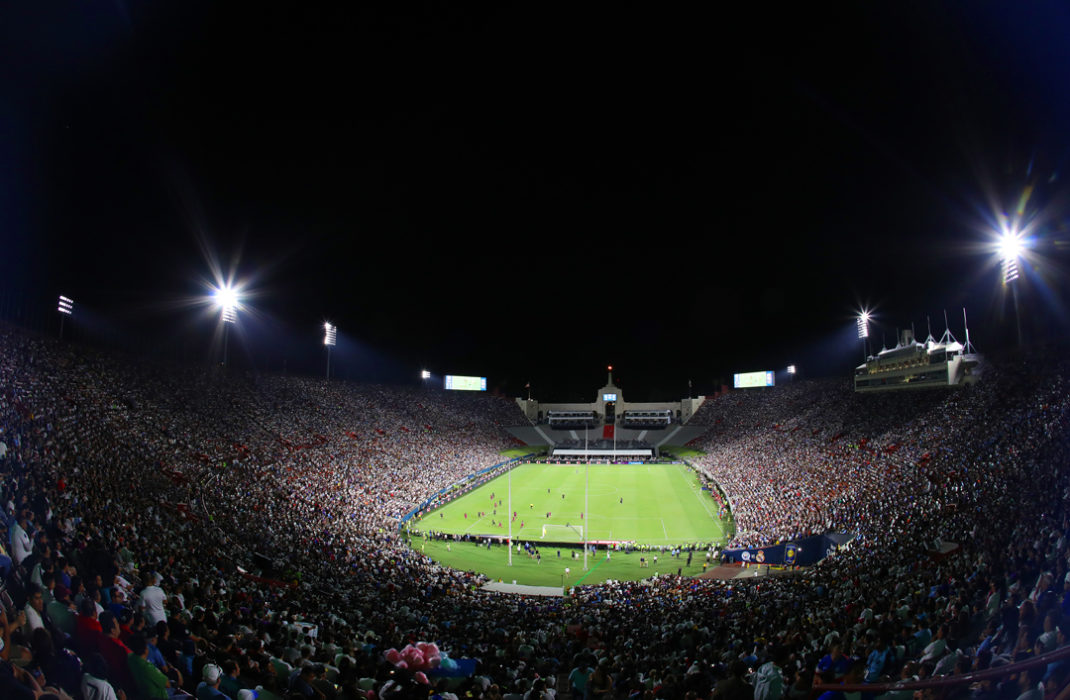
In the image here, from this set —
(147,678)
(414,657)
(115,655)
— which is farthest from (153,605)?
(414,657)

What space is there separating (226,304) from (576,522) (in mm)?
38883

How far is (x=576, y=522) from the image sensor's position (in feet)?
119

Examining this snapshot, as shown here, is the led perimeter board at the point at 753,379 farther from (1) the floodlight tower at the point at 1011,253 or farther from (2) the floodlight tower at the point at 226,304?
(2) the floodlight tower at the point at 226,304

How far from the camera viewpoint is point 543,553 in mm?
29625

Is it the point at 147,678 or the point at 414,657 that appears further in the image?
the point at 414,657

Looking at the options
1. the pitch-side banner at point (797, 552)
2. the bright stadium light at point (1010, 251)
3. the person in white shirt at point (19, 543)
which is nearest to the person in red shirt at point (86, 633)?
the person in white shirt at point (19, 543)

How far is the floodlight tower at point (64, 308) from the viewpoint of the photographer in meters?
35.6

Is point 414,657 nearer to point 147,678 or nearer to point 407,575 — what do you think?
point 147,678

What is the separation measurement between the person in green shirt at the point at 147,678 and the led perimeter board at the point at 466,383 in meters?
83.7

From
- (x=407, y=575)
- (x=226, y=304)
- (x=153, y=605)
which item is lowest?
(x=407, y=575)

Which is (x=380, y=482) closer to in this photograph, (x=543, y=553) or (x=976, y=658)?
(x=543, y=553)

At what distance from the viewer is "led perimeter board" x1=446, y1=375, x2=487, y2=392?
89713 mm

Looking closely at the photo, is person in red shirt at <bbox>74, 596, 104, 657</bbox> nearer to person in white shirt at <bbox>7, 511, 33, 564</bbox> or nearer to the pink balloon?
person in white shirt at <bbox>7, 511, 33, 564</bbox>

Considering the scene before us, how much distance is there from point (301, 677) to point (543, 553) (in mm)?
23462
